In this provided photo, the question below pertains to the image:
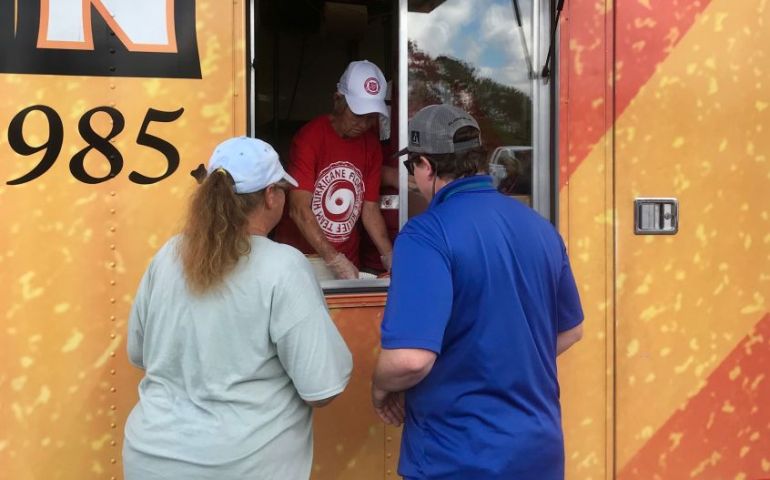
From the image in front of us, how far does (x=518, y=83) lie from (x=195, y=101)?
113 cm

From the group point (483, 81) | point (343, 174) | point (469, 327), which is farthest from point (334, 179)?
point (469, 327)

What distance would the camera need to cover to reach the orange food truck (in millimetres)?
2186

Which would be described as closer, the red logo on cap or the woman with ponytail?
the woman with ponytail

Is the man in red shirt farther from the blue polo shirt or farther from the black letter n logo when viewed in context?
the blue polo shirt

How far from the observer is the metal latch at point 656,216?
2582 millimetres

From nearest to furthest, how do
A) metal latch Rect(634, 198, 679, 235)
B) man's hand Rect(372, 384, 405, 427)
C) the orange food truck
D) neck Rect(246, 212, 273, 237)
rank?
neck Rect(246, 212, 273, 237) → man's hand Rect(372, 384, 405, 427) → the orange food truck → metal latch Rect(634, 198, 679, 235)

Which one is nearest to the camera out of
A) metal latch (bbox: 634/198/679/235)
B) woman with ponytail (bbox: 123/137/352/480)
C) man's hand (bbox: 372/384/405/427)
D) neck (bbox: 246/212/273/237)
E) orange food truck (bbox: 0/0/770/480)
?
woman with ponytail (bbox: 123/137/352/480)

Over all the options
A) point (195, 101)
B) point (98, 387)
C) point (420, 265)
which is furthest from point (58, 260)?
point (420, 265)

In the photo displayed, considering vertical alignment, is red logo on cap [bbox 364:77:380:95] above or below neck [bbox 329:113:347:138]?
above

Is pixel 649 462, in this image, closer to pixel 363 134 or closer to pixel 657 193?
pixel 657 193

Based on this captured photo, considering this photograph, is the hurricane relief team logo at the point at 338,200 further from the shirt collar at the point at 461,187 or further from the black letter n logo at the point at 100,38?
the shirt collar at the point at 461,187

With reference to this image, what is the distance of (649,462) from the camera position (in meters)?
2.61

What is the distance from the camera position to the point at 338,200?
112 inches

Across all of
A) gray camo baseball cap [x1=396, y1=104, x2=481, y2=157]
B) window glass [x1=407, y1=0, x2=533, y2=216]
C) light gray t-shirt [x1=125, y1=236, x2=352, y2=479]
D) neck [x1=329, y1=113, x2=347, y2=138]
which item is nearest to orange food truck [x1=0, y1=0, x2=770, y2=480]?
window glass [x1=407, y1=0, x2=533, y2=216]
